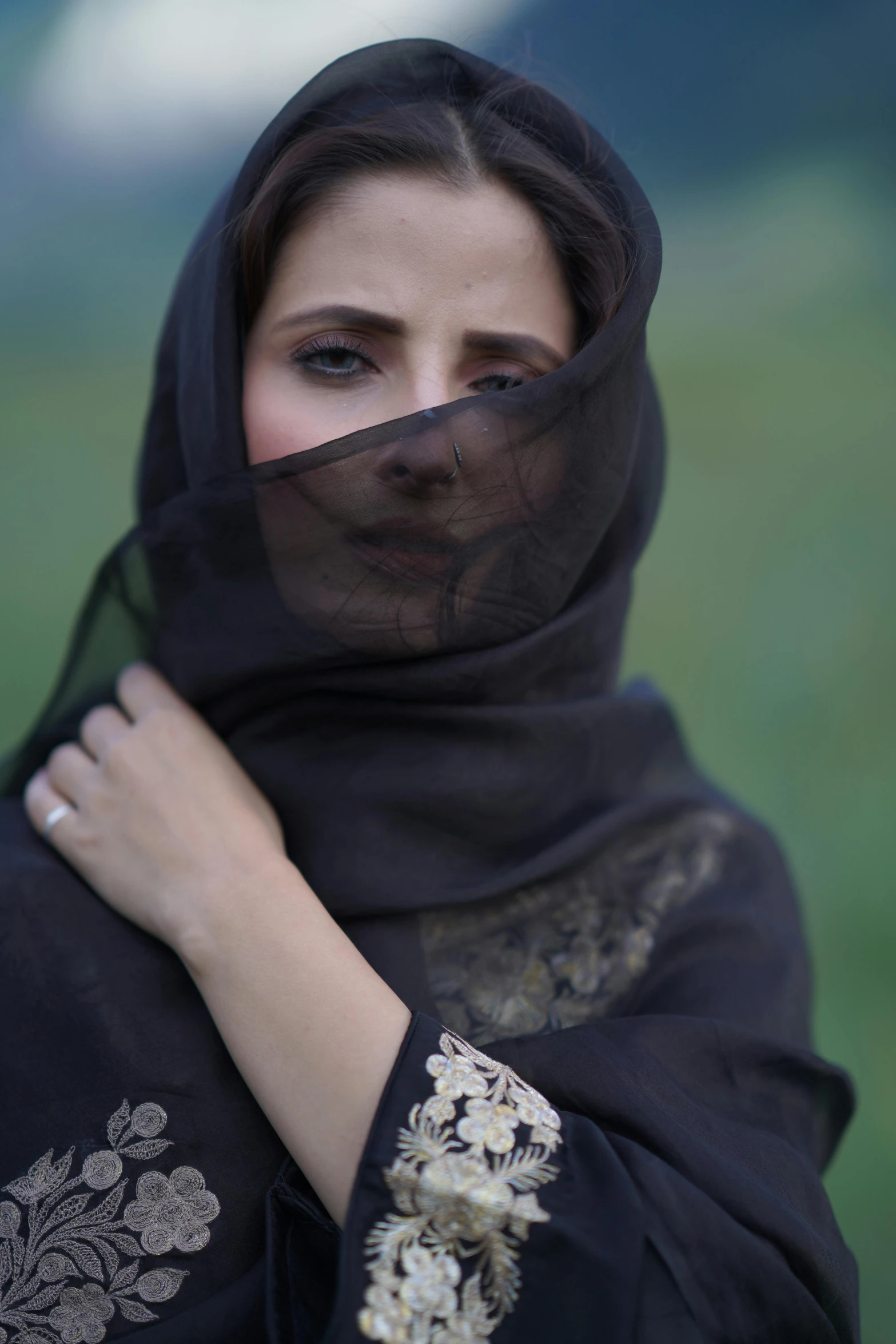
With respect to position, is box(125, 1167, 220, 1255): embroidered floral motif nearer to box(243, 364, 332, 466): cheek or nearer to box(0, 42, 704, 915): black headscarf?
box(0, 42, 704, 915): black headscarf

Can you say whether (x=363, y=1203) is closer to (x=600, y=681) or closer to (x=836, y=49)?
(x=600, y=681)

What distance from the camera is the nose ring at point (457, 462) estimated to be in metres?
0.89

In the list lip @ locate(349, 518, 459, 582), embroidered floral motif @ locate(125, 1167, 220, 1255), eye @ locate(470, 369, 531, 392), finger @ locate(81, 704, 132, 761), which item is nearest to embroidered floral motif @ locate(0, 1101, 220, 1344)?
embroidered floral motif @ locate(125, 1167, 220, 1255)

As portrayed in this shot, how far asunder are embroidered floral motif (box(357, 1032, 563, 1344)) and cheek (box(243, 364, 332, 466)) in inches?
25.2

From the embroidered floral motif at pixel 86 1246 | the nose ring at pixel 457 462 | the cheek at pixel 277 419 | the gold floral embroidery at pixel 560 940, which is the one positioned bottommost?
the embroidered floral motif at pixel 86 1246

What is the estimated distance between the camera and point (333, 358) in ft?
3.20

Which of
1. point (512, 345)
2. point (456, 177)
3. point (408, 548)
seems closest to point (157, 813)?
point (408, 548)

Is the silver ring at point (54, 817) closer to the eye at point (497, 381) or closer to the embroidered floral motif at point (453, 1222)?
the embroidered floral motif at point (453, 1222)

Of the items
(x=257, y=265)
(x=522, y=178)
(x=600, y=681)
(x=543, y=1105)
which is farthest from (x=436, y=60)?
(x=543, y=1105)

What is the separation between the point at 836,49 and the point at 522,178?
2.32m

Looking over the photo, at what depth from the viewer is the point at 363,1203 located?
0.66 meters

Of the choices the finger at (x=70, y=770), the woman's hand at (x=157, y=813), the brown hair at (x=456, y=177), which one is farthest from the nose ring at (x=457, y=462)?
the finger at (x=70, y=770)

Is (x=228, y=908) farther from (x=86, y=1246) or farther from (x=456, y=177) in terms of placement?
(x=456, y=177)

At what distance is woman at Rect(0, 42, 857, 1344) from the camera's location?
0.71 meters
